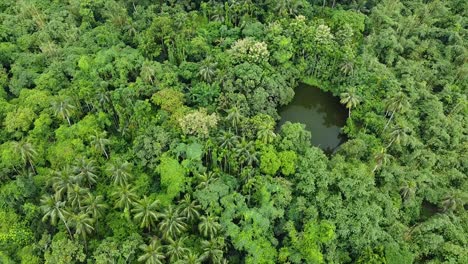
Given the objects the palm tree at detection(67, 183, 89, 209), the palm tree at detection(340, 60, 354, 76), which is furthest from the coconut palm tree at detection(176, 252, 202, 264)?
the palm tree at detection(340, 60, 354, 76)

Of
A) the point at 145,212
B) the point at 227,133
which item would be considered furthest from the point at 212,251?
the point at 227,133

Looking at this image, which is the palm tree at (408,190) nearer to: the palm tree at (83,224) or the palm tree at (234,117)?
the palm tree at (234,117)

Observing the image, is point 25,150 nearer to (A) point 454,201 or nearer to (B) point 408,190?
(B) point 408,190

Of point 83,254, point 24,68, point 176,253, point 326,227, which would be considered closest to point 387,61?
point 326,227

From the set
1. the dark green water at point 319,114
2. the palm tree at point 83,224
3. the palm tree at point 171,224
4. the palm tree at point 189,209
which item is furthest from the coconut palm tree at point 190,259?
the dark green water at point 319,114

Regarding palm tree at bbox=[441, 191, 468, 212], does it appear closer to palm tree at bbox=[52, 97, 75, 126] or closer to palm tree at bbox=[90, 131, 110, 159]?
palm tree at bbox=[90, 131, 110, 159]
